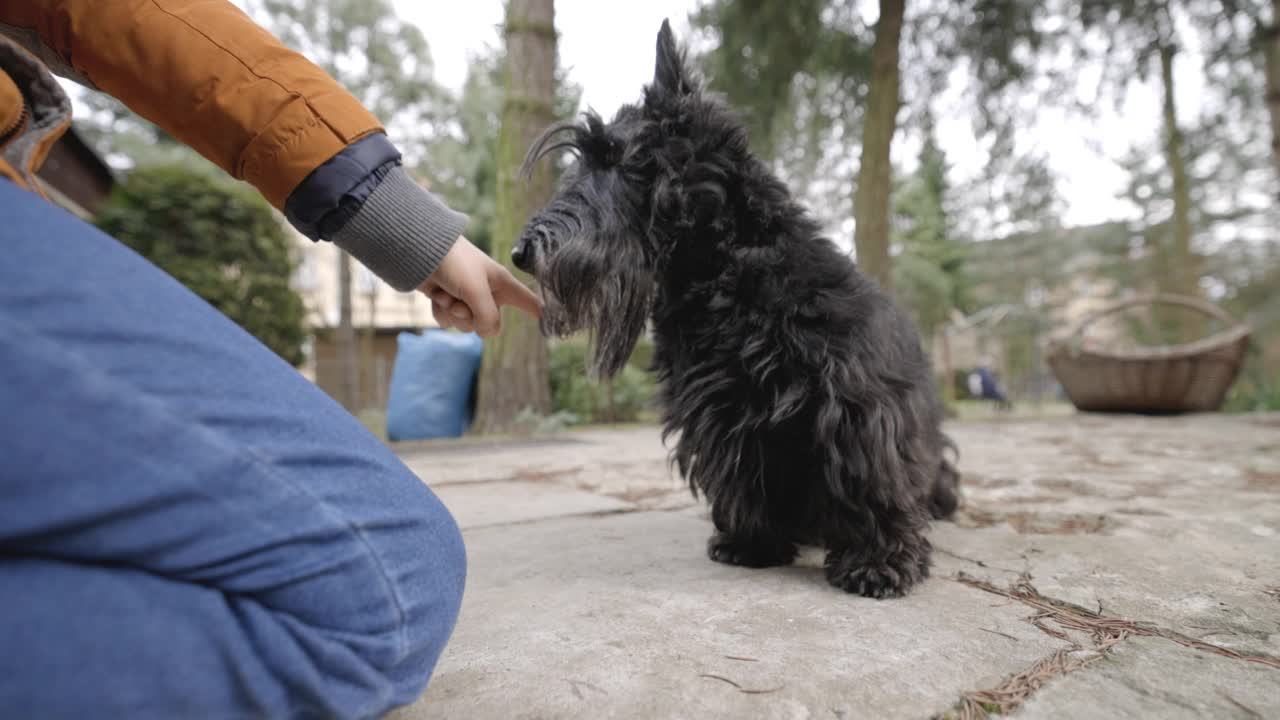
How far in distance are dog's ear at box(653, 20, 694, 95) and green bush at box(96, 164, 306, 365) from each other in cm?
541

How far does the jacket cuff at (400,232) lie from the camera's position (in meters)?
1.21

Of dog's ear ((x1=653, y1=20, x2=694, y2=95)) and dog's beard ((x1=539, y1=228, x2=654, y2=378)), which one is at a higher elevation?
dog's ear ((x1=653, y1=20, x2=694, y2=95))

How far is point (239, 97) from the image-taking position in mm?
1096

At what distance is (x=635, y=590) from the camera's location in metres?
1.55

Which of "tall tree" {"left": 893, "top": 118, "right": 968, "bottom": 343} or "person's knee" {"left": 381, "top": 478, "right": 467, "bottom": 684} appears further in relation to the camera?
"tall tree" {"left": 893, "top": 118, "right": 968, "bottom": 343}

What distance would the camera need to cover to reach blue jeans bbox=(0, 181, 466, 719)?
0.61 metres

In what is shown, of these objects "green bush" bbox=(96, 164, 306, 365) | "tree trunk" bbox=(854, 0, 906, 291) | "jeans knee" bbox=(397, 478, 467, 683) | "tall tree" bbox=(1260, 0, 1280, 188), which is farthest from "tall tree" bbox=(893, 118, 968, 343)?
"jeans knee" bbox=(397, 478, 467, 683)

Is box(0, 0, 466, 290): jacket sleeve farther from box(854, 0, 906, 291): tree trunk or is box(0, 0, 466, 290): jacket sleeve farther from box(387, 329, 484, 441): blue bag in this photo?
box(854, 0, 906, 291): tree trunk

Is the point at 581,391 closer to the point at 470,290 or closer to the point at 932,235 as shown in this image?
the point at 470,290

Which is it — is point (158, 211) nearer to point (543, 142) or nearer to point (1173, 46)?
point (543, 142)

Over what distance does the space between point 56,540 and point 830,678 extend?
39.5 inches

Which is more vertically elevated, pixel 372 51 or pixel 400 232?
pixel 372 51

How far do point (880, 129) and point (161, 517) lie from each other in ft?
25.0

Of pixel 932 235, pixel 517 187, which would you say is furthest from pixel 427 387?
pixel 932 235
